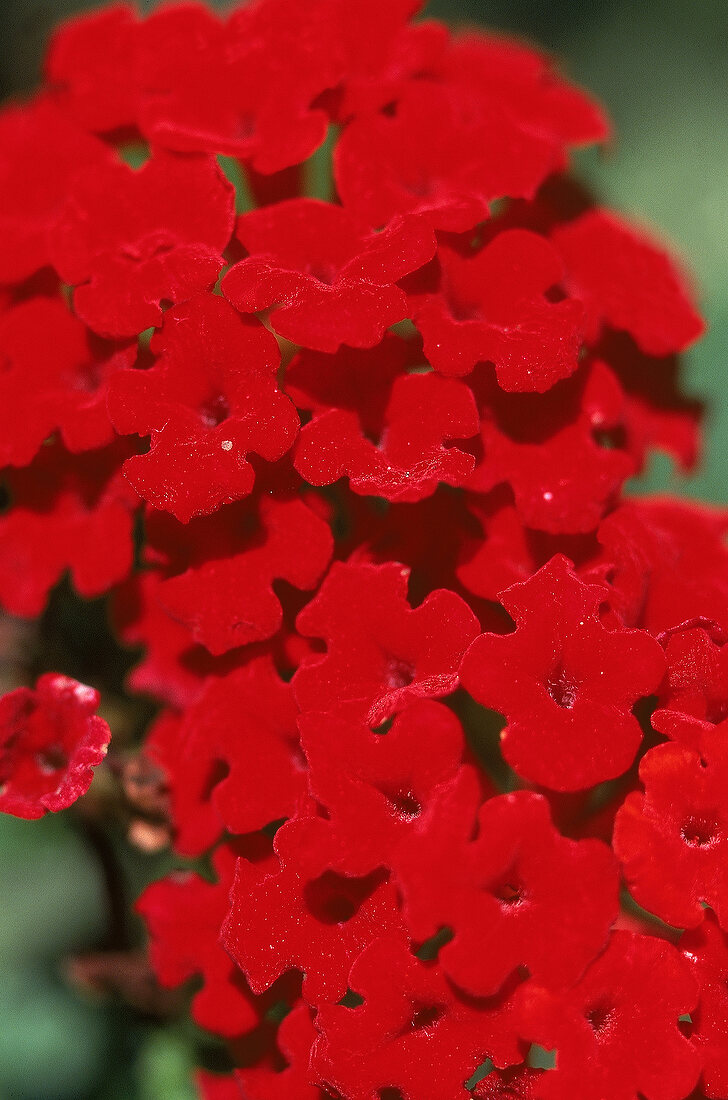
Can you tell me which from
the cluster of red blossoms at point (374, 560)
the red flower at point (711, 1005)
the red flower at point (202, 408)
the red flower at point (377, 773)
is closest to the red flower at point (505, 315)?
the cluster of red blossoms at point (374, 560)

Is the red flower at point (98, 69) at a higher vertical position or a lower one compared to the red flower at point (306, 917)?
higher

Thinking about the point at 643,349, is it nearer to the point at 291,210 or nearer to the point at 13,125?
the point at 291,210

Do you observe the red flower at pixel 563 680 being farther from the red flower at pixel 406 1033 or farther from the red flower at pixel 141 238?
the red flower at pixel 141 238

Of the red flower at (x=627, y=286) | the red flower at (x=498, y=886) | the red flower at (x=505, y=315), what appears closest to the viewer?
the red flower at (x=498, y=886)

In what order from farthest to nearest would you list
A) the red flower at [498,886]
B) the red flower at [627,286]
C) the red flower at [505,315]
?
the red flower at [627,286] < the red flower at [505,315] < the red flower at [498,886]

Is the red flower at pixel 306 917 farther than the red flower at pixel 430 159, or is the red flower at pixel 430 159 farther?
the red flower at pixel 430 159

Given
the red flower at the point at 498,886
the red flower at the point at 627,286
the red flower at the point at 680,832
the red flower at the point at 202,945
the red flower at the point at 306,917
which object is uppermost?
the red flower at the point at 627,286

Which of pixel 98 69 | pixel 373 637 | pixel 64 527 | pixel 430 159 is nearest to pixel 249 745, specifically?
pixel 373 637

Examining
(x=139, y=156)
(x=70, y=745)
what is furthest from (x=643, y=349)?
(x=139, y=156)
